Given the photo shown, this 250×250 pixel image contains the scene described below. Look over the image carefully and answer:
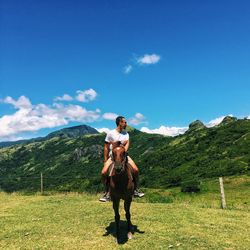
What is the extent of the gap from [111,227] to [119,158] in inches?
195

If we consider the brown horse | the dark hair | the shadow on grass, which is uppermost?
the dark hair

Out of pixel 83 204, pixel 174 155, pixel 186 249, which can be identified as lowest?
pixel 186 249

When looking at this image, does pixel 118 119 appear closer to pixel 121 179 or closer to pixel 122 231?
pixel 121 179

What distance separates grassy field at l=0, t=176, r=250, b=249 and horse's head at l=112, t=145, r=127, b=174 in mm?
2908

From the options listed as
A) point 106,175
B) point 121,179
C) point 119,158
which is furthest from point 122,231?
point 119,158

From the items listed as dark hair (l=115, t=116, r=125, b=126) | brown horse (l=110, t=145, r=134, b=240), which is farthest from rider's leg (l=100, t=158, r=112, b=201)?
dark hair (l=115, t=116, r=125, b=126)

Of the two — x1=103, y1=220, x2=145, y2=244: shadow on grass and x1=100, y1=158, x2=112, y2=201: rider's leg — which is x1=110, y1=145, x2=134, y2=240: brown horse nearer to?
x1=103, y1=220, x2=145, y2=244: shadow on grass

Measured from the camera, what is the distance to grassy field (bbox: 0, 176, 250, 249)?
12914 millimetres

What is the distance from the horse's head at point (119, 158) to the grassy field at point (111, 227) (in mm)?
2908

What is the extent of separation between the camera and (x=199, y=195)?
5166 cm

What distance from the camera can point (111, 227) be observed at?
1547cm

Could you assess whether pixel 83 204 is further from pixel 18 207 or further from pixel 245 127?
pixel 245 127

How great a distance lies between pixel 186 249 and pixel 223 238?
2.31m

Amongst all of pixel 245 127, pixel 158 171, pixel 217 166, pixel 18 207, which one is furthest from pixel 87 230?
pixel 245 127
